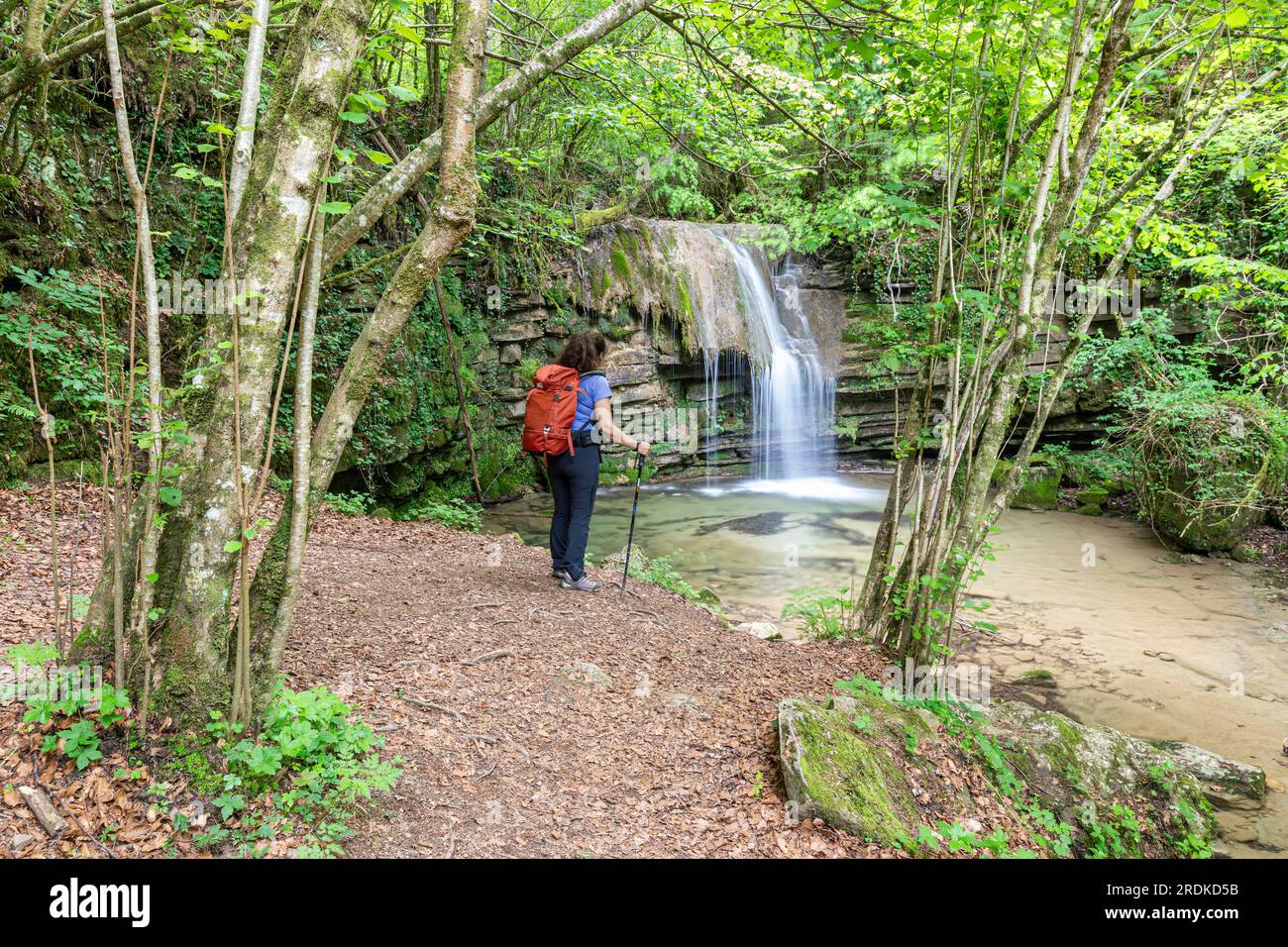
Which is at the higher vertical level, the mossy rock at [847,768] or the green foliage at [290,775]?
the green foliage at [290,775]

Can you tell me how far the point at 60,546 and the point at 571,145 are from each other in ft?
34.4

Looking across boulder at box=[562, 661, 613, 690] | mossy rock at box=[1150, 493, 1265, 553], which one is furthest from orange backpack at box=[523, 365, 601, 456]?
mossy rock at box=[1150, 493, 1265, 553]

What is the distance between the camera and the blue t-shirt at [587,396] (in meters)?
5.09

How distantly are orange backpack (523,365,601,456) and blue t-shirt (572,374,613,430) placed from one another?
51 millimetres

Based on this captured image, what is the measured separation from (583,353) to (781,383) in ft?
34.0

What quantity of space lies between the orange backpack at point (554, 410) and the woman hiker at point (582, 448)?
0.07m

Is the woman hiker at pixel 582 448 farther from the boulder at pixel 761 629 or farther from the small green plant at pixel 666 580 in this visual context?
the boulder at pixel 761 629

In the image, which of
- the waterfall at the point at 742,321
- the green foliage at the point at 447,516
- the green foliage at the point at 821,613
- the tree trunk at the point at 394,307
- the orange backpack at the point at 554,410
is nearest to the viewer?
the tree trunk at the point at 394,307

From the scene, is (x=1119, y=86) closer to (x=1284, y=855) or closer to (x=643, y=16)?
(x=1284, y=855)

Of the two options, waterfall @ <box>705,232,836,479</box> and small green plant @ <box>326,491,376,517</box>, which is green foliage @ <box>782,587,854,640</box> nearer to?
small green plant @ <box>326,491,376,517</box>

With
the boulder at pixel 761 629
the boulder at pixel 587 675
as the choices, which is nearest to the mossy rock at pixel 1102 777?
the boulder at pixel 587 675

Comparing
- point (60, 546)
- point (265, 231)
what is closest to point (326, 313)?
point (60, 546)

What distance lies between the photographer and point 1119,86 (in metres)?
5.82

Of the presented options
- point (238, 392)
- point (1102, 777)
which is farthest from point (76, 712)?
point (1102, 777)
